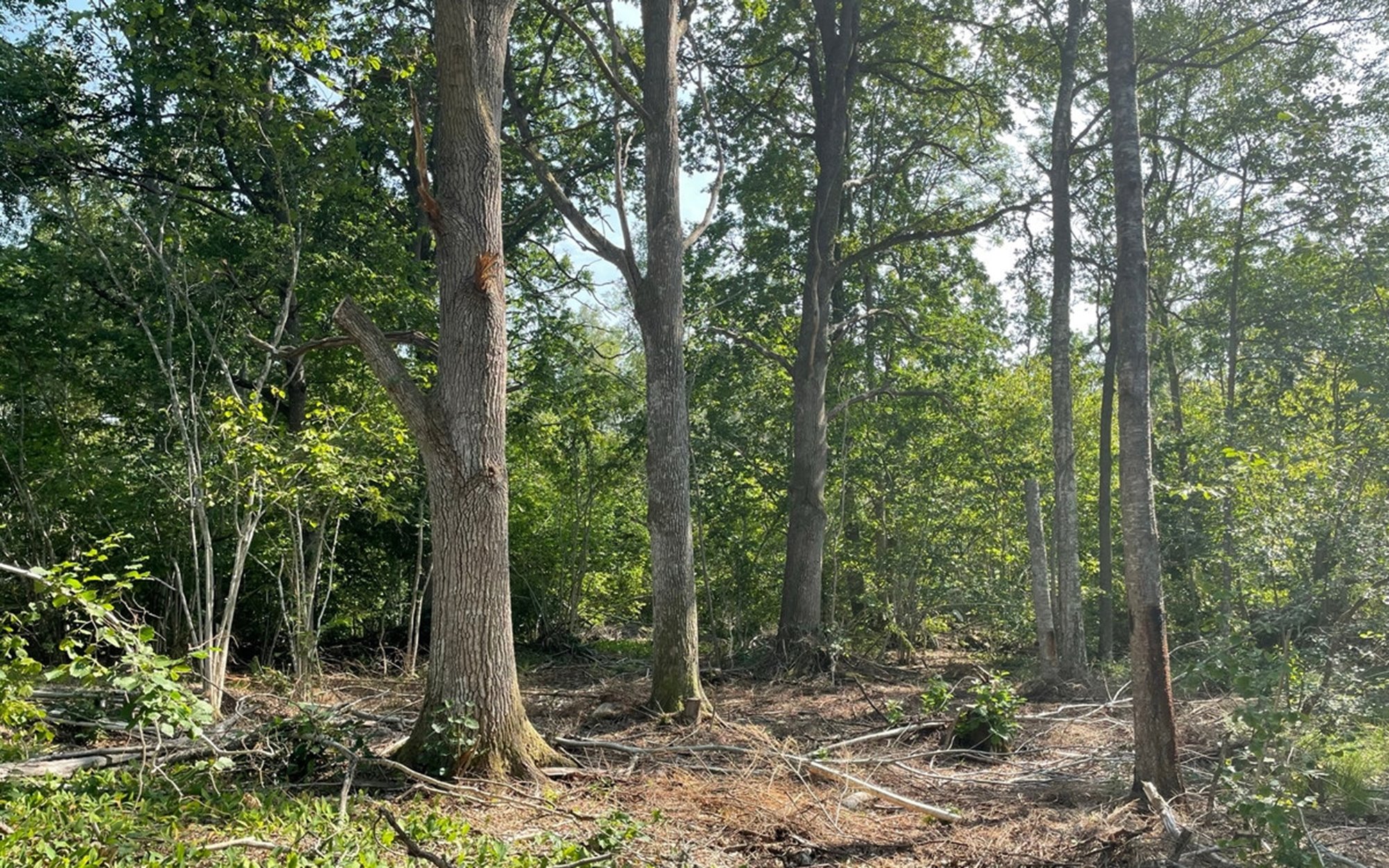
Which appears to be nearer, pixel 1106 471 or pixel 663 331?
pixel 663 331

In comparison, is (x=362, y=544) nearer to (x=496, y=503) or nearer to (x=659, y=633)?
Answer: (x=659, y=633)

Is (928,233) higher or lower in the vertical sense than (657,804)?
higher

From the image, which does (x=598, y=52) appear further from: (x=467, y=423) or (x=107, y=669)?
(x=107, y=669)

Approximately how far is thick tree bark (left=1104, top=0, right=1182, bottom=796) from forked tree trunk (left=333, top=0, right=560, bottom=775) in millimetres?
3916

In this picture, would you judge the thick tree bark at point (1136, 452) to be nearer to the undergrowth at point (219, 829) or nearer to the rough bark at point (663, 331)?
the undergrowth at point (219, 829)

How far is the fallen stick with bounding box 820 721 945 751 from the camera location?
733 centimetres

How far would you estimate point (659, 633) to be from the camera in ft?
27.0

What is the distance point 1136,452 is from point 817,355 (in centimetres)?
726

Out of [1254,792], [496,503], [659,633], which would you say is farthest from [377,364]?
[1254,792]

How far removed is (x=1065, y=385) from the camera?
1190cm

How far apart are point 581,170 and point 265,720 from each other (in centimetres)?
952

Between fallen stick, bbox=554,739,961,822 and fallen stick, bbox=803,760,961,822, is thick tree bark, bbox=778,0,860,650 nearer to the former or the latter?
fallen stick, bbox=554,739,961,822

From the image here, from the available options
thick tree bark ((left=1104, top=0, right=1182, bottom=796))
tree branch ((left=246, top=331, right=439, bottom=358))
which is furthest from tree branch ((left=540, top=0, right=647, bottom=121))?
thick tree bark ((left=1104, top=0, right=1182, bottom=796))

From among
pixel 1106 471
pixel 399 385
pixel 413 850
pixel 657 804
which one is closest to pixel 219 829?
pixel 413 850
